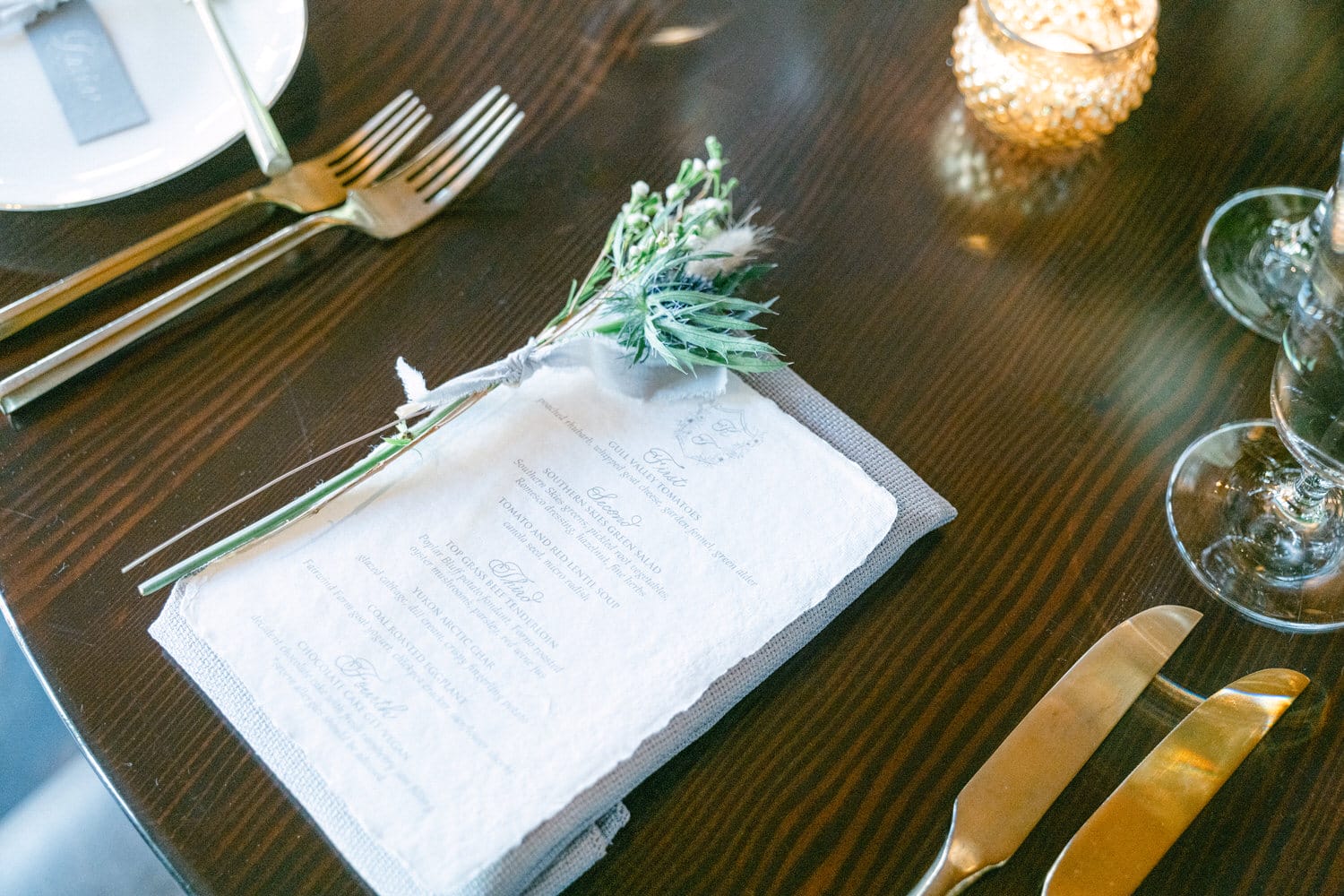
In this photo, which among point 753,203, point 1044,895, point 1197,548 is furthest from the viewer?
point 753,203

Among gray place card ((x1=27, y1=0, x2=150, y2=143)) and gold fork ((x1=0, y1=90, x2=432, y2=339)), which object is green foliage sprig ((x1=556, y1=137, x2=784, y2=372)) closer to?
gold fork ((x1=0, y1=90, x2=432, y2=339))

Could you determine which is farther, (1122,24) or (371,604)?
(1122,24)

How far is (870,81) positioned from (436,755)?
559 mm

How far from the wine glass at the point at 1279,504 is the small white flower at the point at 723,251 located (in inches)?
11.5

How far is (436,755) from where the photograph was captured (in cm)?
53

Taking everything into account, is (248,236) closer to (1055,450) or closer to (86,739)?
(86,739)

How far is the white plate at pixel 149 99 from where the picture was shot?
72 centimetres

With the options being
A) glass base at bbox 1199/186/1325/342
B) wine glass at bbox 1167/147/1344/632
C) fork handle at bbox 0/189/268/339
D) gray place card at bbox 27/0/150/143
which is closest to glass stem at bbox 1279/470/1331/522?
wine glass at bbox 1167/147/1344/632

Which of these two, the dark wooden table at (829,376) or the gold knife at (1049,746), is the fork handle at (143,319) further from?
the gold knife at (1049,746)

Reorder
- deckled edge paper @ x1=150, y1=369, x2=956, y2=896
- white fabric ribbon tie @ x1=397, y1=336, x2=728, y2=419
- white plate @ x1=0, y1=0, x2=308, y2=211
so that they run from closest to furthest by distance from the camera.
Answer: deckled edge paper @ x1=150, y1=369, x2=956, y2=896 < white fabric ribbon tie @ x1=397, y1=336, x2=728, y2=419 < white plate @ x1=0, y1=0, x2=308, y2=211

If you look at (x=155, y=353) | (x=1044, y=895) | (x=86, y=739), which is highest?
(x=155, y=353)

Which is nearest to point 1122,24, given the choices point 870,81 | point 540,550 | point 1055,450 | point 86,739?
point 870,81

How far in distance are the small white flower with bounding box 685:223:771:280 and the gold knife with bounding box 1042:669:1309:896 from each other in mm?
355

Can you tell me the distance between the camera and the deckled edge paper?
1.68 ft
